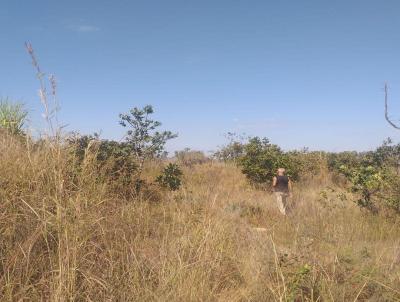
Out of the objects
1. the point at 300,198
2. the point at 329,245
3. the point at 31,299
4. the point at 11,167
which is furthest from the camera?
the point at 300,198

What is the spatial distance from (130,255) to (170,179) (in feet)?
18.7

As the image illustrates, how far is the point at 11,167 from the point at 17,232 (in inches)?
30.5

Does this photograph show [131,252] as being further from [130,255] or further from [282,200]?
[282,200]

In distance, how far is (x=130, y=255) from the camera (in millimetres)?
3625

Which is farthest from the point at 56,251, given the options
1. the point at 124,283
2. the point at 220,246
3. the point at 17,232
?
the point at 220,246

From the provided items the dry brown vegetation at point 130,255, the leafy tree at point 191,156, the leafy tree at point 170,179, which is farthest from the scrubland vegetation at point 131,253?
the leafy tree at point 191,156

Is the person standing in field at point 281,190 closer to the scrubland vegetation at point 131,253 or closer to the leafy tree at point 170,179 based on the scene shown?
the leafy tree at point 170,179

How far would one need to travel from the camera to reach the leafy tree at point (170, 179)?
904 cm

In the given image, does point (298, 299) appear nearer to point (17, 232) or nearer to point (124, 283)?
point (124, 283)

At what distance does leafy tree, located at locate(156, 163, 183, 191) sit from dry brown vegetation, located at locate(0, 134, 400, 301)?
13.6 ft

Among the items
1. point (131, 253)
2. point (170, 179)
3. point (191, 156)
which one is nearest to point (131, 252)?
point (131, 253)

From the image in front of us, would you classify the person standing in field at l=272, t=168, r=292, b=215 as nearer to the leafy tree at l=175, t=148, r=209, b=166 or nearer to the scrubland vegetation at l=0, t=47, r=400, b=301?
the scrubland vegetation at l=0, t=47, r=400, b=301

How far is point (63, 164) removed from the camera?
11.7 feet

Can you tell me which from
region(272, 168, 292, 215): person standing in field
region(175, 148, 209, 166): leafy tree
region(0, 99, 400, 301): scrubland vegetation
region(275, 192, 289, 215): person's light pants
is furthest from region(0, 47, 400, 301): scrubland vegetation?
region(175, 148, 209, 166): leafy tree
